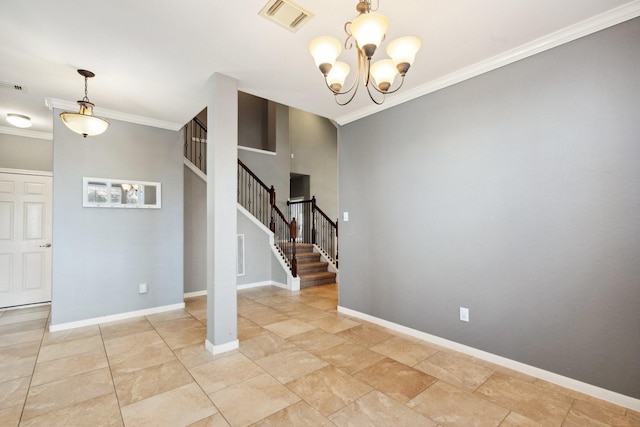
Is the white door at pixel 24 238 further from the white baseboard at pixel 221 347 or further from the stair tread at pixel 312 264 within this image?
the stair tread at pixel 312 264

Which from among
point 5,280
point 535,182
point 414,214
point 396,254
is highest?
point 535,182

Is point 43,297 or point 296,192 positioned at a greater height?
point 296,192

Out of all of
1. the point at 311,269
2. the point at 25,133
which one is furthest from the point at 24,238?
the point at 311,269

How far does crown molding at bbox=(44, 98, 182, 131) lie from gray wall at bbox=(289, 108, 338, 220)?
4374mm

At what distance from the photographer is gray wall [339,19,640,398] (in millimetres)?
2105

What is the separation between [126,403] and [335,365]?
1.65 metres

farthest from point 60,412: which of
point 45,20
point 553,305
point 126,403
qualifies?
point 553,305

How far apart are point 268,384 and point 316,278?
3.59 metres

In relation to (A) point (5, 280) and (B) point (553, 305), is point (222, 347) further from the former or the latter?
(A) point (5, 280)

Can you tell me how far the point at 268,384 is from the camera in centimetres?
233

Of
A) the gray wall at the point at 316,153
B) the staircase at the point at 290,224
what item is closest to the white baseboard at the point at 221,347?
the staircase at the point at 290,224

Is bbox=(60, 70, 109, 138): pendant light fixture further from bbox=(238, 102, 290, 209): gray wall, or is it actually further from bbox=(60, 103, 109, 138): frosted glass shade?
bbox=(238, 102, 290, 209): gray wall

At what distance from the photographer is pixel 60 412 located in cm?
202

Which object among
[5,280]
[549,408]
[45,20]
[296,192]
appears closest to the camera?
[549,408]
